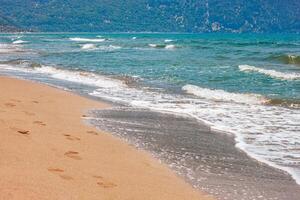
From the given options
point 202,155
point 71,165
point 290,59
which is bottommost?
point 290,59

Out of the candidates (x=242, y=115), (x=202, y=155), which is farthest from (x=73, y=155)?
(x=242, y=115)

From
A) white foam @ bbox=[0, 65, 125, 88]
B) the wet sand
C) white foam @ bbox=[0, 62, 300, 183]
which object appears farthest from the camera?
white foam @ bbox=[0, 65, 125, 88]

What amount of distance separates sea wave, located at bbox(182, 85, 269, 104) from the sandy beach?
6742mm

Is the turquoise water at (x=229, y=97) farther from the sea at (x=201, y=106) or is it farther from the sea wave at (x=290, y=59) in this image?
the sea wave at (x=290, y=59)

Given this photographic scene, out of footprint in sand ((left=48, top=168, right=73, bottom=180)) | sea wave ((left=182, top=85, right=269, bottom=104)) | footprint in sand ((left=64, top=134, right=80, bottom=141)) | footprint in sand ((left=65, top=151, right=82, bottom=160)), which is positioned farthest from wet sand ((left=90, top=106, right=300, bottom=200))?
sea wave ((left=182, top=85, right=269, bottom=104))

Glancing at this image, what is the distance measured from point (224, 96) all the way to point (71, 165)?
10.7 m

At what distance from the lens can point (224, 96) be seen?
54.1 ft

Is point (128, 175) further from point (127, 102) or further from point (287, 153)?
point (127, 102)

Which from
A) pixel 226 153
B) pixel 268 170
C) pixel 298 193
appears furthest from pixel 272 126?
pixel 298 193

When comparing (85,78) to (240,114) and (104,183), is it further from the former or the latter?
(104,183)

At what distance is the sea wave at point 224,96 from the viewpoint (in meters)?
15.6

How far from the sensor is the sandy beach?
526 cm

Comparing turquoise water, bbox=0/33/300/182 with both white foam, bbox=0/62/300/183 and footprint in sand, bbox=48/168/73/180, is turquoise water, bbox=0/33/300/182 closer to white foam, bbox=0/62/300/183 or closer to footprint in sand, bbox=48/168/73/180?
white foam, bbox=0/62/300/183

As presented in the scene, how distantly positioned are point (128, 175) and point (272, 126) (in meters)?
5.10
